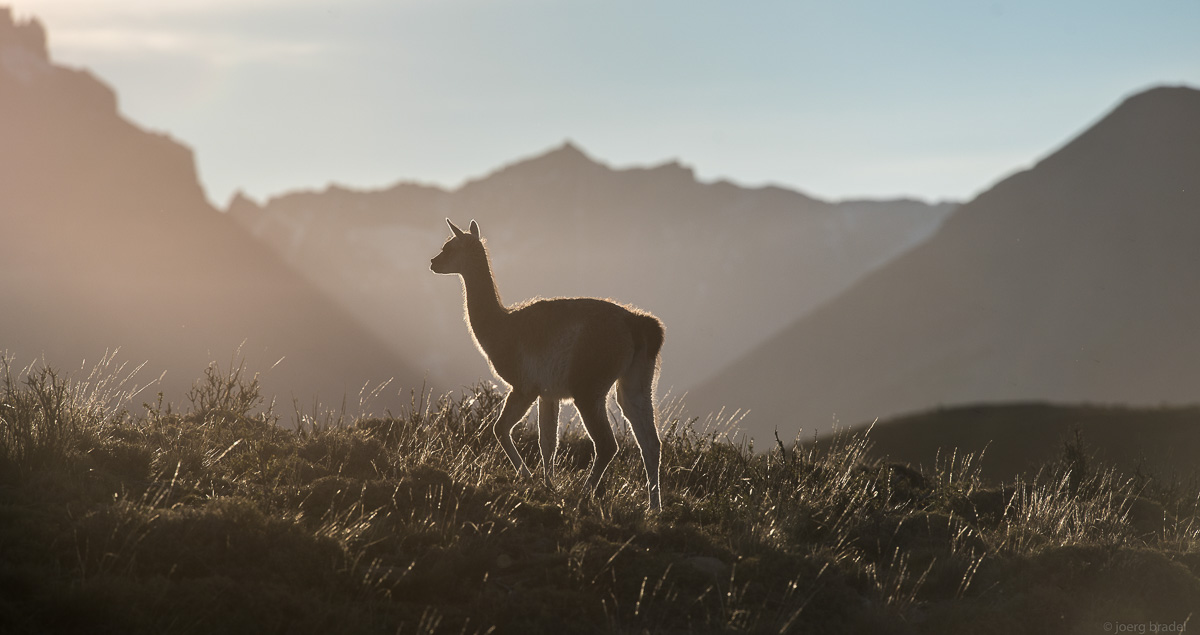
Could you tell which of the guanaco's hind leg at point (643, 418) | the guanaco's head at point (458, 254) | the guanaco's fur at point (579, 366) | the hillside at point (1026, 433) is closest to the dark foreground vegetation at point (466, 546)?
the guanaco's hind leg at point (643, 418)

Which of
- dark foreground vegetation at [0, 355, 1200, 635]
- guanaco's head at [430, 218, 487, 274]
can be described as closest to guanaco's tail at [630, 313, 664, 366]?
dark foreground vegetation at [0, 355, 1200, 635]

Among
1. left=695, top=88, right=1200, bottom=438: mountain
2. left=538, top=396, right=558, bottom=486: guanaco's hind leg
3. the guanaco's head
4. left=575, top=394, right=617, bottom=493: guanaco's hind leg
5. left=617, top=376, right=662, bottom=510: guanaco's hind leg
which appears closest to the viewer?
left=575, top=394, right=617, bottom=493: guanaco's hind leg

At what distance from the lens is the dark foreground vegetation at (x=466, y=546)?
272 inches

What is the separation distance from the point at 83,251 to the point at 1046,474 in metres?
194

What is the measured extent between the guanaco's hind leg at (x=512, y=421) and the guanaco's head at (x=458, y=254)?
194cm

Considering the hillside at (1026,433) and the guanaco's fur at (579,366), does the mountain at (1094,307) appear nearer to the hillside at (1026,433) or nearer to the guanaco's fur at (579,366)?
the hillside at (1026,433)

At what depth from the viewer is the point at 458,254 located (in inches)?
464

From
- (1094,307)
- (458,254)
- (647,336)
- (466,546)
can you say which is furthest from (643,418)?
(1094,307)

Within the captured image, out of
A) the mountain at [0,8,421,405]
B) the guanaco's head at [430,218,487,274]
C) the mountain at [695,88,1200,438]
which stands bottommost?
the mountain at [695,88,1200,438]

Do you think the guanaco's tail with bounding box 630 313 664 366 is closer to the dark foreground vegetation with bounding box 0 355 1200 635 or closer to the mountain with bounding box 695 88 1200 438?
the dark foreground vegetation with bounding box 0 355 1200 635

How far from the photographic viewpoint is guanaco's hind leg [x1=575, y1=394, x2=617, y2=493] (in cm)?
1010

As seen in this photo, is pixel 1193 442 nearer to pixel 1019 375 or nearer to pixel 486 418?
pixel 486 418

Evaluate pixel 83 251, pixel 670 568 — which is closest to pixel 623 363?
pixel 670 568

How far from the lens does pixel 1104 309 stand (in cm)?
16312
